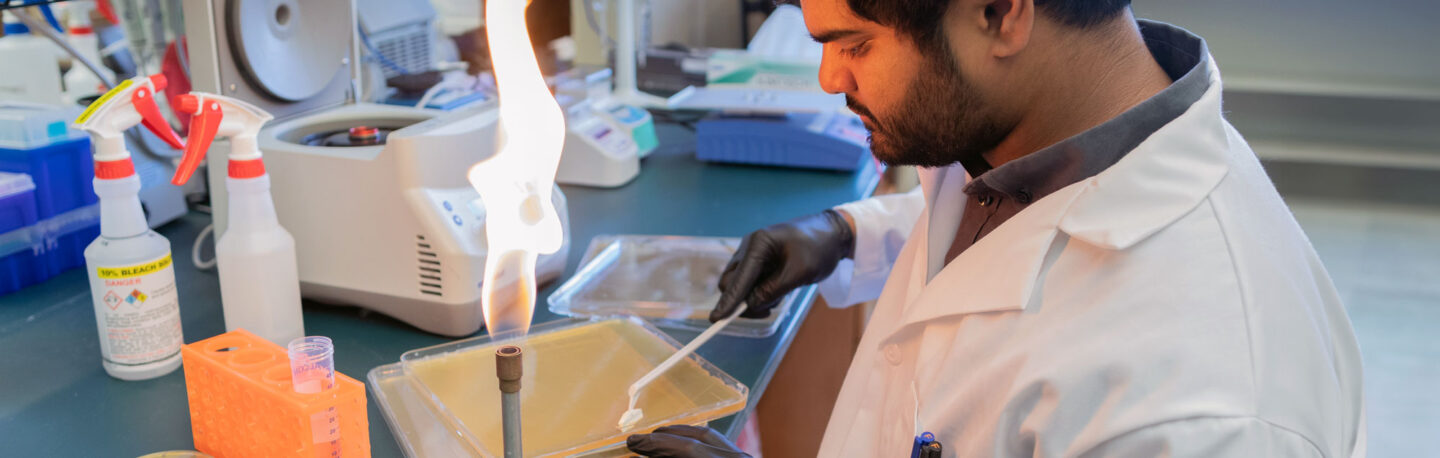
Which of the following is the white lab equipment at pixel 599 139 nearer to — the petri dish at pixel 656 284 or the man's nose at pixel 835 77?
the petri dish at pixel 656 284

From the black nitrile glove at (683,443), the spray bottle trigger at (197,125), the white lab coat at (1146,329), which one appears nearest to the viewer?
the white lab coat at (1146,329)

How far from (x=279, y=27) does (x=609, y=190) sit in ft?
2.33

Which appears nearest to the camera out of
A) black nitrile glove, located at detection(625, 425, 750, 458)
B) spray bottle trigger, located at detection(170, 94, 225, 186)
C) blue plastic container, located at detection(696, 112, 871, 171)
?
black nitrile glove, located at detection(625, 425, 750, 458)

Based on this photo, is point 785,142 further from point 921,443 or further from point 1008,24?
point 921,443

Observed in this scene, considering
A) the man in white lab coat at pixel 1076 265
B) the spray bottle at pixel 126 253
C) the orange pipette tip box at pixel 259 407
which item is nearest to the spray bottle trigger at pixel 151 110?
the spray bottle at pixel 126 253

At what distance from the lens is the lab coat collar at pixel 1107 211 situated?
0.80 m

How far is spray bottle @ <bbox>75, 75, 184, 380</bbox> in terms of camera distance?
942mm

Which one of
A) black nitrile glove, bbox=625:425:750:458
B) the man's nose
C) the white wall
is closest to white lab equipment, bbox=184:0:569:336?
black nitrile glove, bbox=625:425:750:458

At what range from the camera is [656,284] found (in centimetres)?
140

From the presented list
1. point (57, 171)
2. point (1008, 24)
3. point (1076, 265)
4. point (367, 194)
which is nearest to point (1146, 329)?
point (1076, 265)

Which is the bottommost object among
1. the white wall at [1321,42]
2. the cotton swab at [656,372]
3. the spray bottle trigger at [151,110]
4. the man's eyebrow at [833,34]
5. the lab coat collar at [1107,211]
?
the white wall at [1321,42]

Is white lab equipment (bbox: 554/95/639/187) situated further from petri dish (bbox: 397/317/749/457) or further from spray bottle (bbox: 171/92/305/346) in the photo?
spray bottle (bbox: 171/92/305/346)

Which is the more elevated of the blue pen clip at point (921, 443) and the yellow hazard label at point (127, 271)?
the yellow hazard label at point (127, 271)

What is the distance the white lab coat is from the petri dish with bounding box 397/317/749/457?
23cm
